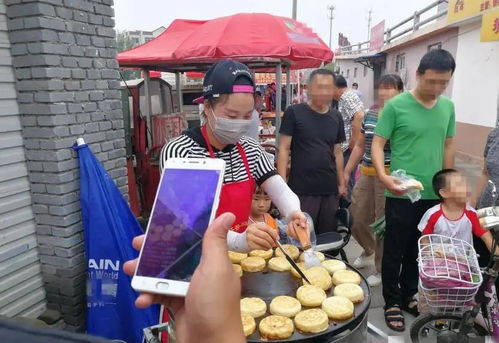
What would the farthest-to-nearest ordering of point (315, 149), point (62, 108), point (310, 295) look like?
point (315, 149), point (62, 108), point (310, 295)

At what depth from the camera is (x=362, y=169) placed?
434 cm

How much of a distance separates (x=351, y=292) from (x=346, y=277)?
16 centimetres

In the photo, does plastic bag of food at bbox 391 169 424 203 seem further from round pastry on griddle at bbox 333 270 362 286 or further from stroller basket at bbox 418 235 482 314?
round pastry on griddle at bbox 333 270 362 286

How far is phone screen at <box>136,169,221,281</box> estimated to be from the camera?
1000 mm

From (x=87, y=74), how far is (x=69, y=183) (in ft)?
2.86

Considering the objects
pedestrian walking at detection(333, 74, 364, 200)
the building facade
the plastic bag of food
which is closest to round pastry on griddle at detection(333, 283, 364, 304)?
the plastic bag of food

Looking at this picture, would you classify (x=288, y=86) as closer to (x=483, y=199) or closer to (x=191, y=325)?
(x=483, y=199)

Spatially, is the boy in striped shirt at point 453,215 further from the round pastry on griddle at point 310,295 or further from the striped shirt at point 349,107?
the striped shirt at point 349,107

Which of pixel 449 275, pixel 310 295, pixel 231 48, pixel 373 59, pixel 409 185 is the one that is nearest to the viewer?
pixel 310 295

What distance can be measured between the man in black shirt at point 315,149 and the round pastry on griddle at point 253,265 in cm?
154

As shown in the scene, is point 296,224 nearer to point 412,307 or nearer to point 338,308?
point 338,308

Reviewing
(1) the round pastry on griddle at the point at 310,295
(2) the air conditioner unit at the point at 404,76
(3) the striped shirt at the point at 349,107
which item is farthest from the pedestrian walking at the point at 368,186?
(2) the air conditioner unit at the point at 404,76

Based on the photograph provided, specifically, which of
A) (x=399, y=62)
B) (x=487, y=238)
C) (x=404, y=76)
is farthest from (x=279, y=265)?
(x=399, y=62)

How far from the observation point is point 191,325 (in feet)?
2.64
